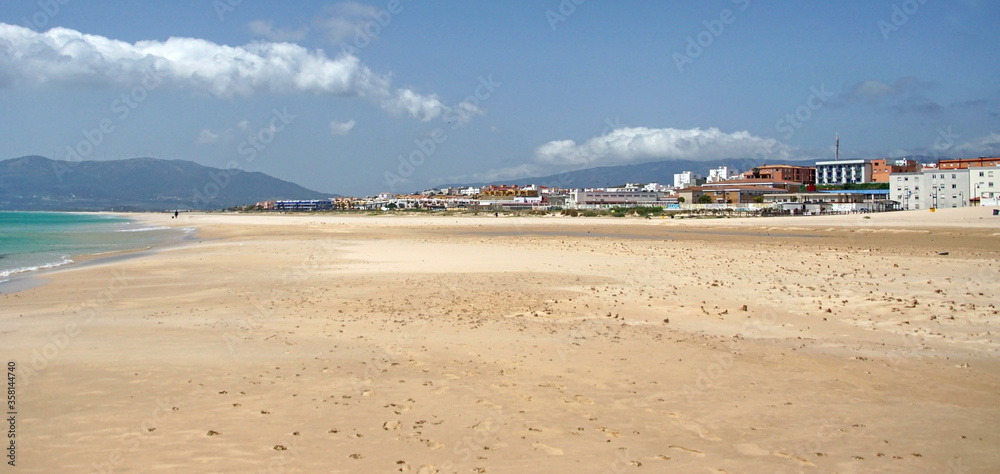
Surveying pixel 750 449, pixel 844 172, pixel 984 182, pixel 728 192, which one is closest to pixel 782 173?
pixel 844 172

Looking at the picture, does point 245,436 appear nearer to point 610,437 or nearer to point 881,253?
point 610,437

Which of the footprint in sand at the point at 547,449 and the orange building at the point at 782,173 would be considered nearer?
the footprint in sand at the point at 547,449

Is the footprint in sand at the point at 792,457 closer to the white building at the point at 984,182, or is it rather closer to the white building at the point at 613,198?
the white building at the point at 984,182

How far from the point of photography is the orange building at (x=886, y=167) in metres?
124

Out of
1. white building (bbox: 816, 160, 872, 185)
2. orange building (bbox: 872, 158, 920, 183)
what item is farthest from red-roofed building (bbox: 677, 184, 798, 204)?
white building (bbox: 816, 160, 872, 185)

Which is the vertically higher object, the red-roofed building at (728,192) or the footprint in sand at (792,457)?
the red-roofed building at (728,192)

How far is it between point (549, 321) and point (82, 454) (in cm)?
657

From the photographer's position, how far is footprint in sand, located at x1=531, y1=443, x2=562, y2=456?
187 inches

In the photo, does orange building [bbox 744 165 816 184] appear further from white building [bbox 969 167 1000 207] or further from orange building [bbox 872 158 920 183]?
white building [bbox 969 167 1000 207]

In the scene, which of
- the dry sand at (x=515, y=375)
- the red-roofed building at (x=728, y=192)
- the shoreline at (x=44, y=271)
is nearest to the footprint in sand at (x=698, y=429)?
the dry sand at (x=515, y=375)

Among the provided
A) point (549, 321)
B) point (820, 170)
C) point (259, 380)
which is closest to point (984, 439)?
point (549, 321)

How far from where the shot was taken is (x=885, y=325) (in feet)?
30.8

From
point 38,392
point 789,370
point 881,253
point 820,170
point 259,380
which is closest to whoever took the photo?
point 38,392

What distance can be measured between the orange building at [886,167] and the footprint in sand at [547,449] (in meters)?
141
